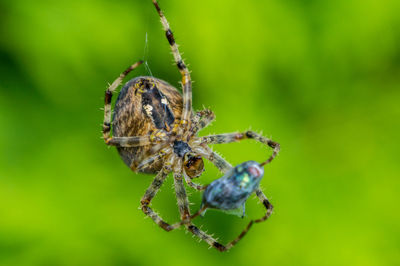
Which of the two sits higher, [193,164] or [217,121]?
[217,121]

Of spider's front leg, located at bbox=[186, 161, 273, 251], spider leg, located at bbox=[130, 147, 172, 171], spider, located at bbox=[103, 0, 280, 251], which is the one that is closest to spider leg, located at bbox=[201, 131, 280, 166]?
spider, located at bbox=[103, 0, 280, 251]

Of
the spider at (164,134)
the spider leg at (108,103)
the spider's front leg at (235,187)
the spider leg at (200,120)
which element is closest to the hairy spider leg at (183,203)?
the spider at (164,134)

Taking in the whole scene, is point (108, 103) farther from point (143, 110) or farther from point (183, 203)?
point (183, 203)

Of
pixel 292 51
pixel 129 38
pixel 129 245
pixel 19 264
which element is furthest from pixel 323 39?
pixel 19 264

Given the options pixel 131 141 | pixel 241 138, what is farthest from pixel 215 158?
pixel 131 141

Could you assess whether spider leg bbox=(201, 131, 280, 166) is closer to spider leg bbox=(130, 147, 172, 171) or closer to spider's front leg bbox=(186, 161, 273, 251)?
spider leg bbox=(130, 147, 172, 171)

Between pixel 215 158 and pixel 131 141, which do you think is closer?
pixel 131 141

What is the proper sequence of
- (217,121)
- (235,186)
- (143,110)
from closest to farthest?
1. (235,186)
2. (143,110)
3. (217,121)
